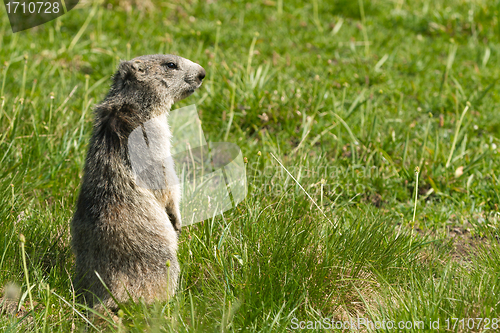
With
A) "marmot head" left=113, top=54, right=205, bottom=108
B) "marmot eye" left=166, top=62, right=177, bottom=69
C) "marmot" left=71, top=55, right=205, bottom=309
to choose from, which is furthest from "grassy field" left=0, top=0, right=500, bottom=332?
"marmot eye" left=166, top=62, right=177, bottom=69

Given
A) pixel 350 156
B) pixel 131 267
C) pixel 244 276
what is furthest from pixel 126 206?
pixel 350 156

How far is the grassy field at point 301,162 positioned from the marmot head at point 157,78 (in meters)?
0.75

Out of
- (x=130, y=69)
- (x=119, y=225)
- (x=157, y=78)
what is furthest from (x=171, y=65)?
(x=119, y=225)

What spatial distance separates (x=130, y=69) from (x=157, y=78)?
193 millimetres

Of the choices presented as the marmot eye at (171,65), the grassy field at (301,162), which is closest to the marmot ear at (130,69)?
the marmot eye at (171,65)

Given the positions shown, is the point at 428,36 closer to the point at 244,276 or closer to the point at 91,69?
the point at 91,69

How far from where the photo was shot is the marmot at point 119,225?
2727mm

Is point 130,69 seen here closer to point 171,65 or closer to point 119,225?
point 171,65

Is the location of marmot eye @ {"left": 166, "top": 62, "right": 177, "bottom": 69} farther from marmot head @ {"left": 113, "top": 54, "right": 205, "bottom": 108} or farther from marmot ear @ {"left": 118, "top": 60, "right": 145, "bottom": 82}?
marmot ear @ {"left": 118, "top": 60, "right": 145, "bottom": 82}

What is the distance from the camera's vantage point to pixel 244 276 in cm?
272

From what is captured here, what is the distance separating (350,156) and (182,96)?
2.03 metres

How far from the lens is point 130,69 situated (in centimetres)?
318

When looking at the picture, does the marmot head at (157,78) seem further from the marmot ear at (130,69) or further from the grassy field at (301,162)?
the grassy field at (301,162)

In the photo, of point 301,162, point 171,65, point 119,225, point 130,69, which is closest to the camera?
point 119,225
